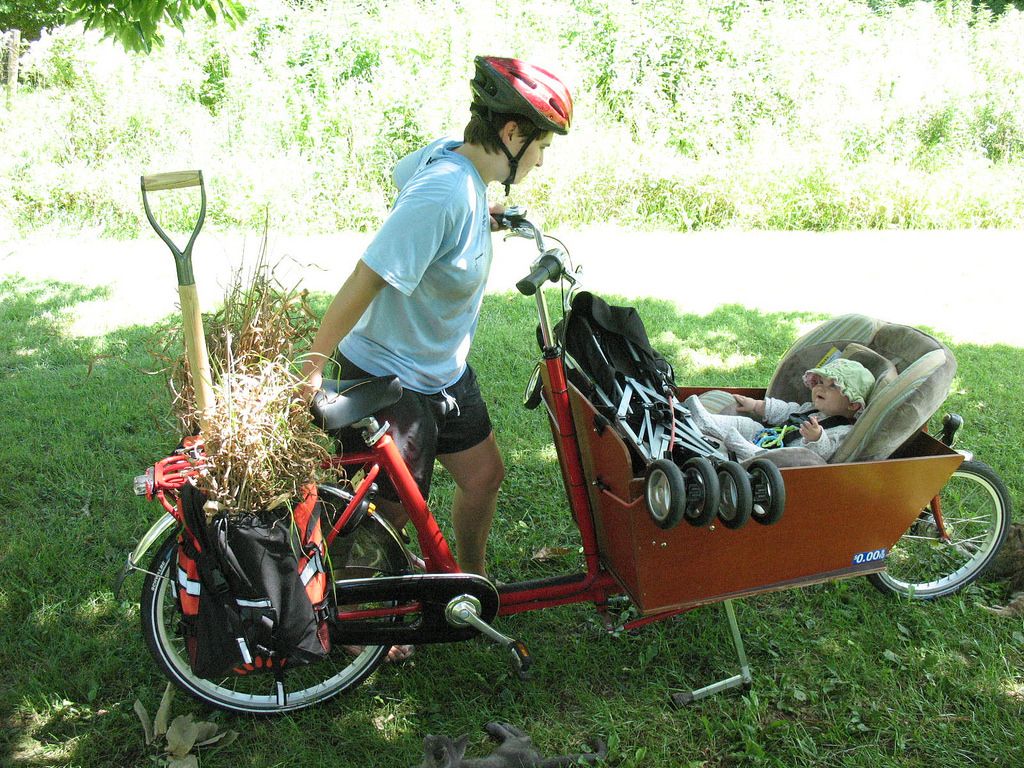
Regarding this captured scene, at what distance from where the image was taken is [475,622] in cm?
264

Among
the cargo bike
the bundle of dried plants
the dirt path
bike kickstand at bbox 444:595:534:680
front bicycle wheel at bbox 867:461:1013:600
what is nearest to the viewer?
the bundle of dried plants

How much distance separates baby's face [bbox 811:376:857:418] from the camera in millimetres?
3049

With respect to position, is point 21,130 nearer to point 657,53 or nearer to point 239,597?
point 657,53

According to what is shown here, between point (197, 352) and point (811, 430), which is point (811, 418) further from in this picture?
point (197, 352)

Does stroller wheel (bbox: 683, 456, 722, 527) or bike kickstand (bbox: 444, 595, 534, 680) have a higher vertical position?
stroller wheel (bbox: 683, 456, 722, 527)

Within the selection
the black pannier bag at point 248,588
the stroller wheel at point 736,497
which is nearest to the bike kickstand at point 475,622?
the black pannier bag at point 248,588

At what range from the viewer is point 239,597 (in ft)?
7.26

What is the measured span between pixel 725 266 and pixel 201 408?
628 centimetres

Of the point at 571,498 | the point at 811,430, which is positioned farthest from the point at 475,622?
the point at 811,430

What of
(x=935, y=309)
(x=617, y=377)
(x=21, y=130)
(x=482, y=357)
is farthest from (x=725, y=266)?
(x=21, y=130)

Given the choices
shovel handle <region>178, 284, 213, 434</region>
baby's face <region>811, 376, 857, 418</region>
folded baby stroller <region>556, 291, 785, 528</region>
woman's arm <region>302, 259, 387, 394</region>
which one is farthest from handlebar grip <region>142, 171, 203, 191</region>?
baby's face <region>811, 376, 857, 418</region>

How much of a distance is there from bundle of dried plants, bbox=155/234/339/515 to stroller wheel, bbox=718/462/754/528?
1107mm

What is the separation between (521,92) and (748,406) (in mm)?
1668

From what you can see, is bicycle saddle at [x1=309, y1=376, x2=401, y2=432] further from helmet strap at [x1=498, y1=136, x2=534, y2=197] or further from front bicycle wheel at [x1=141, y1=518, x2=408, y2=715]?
helmet strap at [x1=498, y1=136, x2=534, y2=197]
